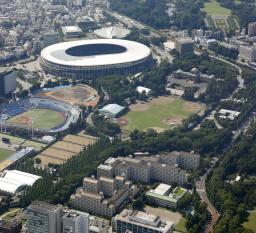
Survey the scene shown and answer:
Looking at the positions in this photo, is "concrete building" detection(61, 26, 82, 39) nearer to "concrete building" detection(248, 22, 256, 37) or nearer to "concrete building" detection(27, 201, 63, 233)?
"concrete building" detection(248, 22, 256, 37)

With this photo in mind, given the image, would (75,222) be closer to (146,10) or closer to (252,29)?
(252,29)

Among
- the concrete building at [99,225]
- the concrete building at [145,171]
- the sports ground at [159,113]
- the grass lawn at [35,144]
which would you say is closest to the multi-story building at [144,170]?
the concrete building at [145,171]

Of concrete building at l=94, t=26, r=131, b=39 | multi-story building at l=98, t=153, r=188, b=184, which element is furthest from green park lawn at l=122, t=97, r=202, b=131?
concrete building at l=94, t=26, r=131, b=39

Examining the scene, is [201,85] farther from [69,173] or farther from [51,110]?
[69,173]

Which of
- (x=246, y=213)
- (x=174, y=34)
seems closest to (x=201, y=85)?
(x=174, y=34)

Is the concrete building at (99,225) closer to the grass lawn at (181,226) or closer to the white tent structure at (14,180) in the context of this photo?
the grass lawn at (181,226)
